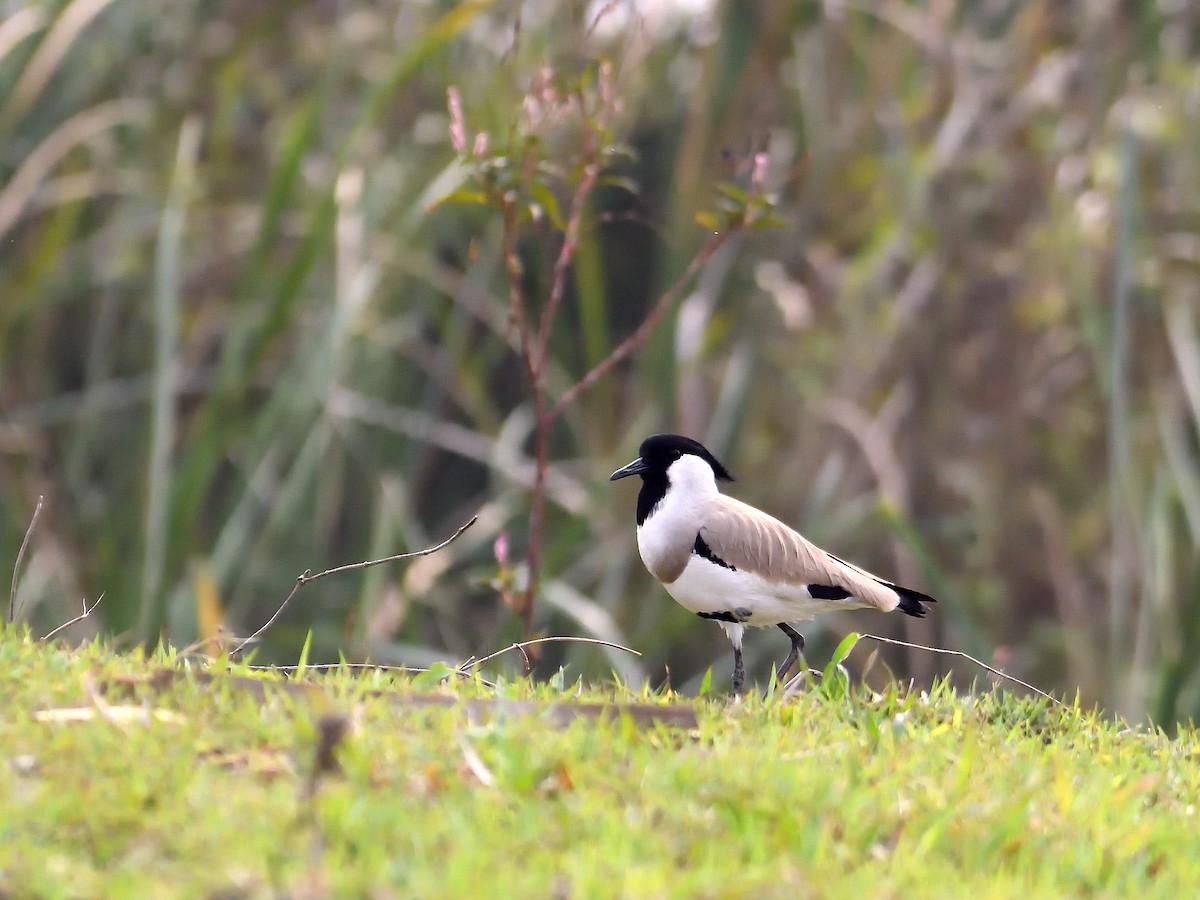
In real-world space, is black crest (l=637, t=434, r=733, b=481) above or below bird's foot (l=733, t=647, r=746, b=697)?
above

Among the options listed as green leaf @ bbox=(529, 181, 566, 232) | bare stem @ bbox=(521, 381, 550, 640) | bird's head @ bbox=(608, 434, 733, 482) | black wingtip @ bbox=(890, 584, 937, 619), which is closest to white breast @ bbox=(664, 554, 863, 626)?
black wingtip @ bbox=(890, 584, 937, 619)

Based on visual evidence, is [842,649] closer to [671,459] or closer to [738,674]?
[738,674]

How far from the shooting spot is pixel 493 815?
2998 mm

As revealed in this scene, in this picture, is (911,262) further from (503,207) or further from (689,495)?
(689,495)

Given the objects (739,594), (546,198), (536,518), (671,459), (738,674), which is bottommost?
(738,674)

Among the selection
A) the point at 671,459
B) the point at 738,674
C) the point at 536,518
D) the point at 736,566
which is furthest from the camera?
the point at 536,518

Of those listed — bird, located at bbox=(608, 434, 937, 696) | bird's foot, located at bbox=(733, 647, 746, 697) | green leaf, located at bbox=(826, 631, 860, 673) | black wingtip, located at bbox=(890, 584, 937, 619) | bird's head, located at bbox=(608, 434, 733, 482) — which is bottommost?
bird's foot, located at bbox=(733, 647, 746, 697)

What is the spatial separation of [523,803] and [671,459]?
1.77 m

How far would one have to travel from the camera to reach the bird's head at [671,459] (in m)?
4.66

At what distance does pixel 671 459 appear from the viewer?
4.70 m

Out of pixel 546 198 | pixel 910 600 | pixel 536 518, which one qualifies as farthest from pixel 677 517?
pixel 546 198

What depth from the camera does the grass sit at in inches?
108

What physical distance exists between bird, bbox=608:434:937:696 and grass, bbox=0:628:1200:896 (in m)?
0.36

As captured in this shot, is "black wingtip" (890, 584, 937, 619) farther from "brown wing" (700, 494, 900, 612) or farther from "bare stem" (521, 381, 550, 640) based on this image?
"bare stem" (521, 381, 550, 640)
